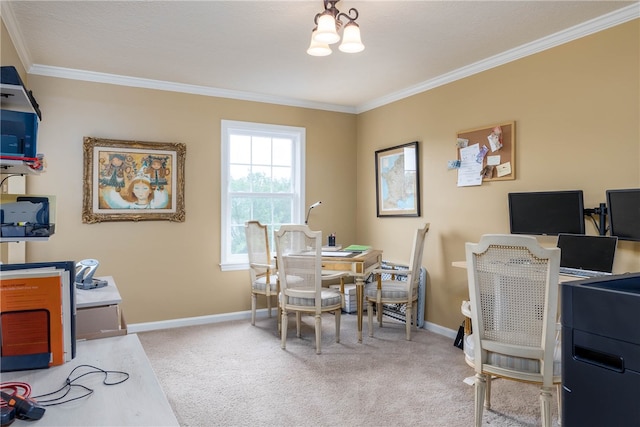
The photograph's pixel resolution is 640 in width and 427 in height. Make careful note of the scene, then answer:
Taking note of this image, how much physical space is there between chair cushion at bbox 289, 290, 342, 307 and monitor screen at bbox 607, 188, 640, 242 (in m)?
2.09

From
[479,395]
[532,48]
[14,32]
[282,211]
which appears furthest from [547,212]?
[14,32]

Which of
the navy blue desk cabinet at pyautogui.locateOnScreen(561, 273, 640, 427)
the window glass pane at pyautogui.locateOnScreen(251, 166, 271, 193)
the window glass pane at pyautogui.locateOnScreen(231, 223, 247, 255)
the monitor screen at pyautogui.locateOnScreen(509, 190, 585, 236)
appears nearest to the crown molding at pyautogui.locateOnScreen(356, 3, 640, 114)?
the monitor screen at pyautogui.locateOnScreen(509, 190, 585, 236)

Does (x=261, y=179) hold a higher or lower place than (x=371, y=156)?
lower

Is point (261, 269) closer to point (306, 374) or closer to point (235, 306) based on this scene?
point (235, 306)

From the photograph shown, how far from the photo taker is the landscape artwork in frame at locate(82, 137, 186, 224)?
382 cm

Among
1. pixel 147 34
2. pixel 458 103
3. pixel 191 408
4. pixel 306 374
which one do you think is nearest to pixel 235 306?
pixel 306 374

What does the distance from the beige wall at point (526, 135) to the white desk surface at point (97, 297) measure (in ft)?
9.45

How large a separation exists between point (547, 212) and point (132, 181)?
11.9 ft

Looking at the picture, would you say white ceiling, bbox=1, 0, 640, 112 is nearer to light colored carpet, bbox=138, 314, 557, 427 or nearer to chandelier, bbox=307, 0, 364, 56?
chandelier, bbox=307, 0, 364, 56

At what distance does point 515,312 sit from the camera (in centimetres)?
200

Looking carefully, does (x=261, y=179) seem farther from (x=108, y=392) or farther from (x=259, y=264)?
(x=108, y=392)

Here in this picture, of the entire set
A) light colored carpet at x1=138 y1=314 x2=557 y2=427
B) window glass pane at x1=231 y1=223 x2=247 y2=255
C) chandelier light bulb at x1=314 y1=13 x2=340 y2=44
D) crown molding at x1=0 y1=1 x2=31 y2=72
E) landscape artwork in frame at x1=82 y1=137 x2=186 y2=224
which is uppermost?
crown molding at x1=0 y1=1 x2=31 y2=72

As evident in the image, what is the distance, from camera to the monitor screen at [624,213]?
2.42 meters

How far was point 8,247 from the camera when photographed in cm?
296
